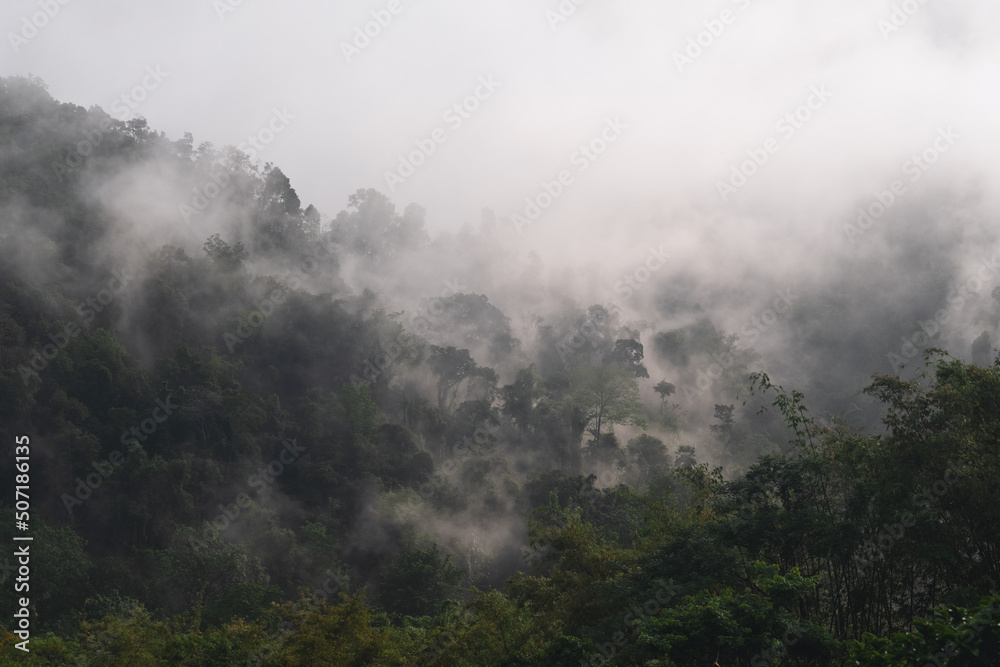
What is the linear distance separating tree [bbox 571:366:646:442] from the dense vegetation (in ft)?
0.84

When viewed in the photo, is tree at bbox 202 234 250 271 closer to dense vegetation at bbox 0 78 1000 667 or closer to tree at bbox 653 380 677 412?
dense vegetation at bbox 0 78 1000 667

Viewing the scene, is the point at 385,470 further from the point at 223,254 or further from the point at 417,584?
the point at 223,254

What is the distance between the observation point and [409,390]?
55.6 m

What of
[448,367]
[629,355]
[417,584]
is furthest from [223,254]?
[629,355]

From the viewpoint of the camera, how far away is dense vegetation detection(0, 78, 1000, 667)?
47.0 ft

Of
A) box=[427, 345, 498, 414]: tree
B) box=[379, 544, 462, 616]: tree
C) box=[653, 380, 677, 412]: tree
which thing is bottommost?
box=[379, 544, 462, 616]: tree

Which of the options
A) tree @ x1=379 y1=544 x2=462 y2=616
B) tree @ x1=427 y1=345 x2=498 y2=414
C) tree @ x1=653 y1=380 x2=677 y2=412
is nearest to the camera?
tree @ x1=379 y1=544 x2=462 y2=616

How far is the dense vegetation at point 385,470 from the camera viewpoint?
1431 cm

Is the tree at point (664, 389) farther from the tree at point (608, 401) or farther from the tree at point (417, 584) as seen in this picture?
the tree at point (417, 584)

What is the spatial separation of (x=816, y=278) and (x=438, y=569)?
5942 centimetres

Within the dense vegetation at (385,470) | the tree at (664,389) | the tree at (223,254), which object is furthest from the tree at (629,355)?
the tree at (223,254)

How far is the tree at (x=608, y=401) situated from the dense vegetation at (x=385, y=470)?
256 mm

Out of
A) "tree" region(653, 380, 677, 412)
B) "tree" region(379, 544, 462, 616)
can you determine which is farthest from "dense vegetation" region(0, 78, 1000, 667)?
"tree" region(653, 380, 677, 412)

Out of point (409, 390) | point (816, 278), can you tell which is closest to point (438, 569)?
point (409, 390)
